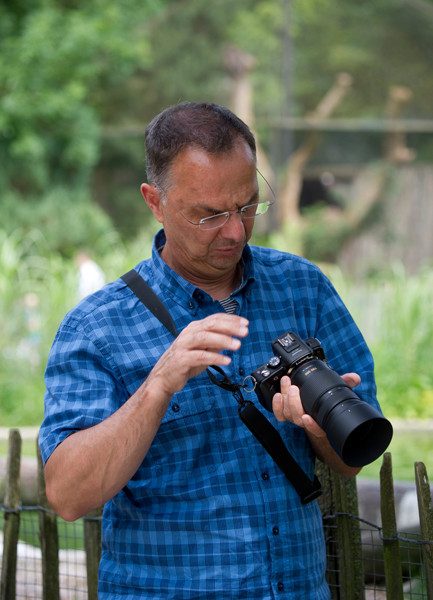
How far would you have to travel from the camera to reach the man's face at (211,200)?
5.83 feet

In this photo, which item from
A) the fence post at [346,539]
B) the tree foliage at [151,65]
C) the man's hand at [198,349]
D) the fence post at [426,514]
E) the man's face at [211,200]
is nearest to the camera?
the man's hand at [198,349]

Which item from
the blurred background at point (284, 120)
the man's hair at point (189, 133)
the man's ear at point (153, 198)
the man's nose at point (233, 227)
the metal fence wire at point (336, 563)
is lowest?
the metal fence wire at point (336, 563)

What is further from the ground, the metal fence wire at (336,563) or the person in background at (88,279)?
the person in background at (88,279)

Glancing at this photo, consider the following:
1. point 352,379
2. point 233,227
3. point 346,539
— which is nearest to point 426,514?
point 346,539

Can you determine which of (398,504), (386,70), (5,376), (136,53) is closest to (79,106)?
(136,53)

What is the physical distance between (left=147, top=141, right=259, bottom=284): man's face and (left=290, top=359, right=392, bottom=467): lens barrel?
0.36m

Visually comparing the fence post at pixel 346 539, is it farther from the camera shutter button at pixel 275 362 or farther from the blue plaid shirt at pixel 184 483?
the camera shutter button at pixel 275 362

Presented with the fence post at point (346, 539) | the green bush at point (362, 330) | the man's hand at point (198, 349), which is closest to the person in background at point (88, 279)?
the green bush at point (362, 330)

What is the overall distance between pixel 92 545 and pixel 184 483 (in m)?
1.03

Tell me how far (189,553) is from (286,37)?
11.6 meters

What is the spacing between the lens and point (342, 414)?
153 cm

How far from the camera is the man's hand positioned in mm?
1502

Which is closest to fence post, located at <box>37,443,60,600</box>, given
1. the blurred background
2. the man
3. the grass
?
the man

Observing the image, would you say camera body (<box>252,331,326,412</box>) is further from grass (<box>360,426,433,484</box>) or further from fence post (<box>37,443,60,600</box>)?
grass (<box>360,426,433,484</box>)
